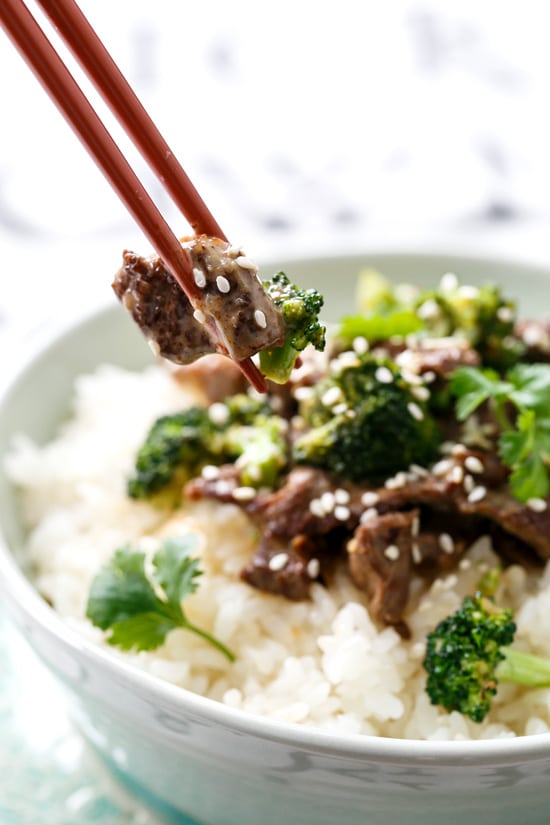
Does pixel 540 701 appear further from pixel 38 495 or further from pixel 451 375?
pixel 38 495

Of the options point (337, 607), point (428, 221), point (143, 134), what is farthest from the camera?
point (428, 221)

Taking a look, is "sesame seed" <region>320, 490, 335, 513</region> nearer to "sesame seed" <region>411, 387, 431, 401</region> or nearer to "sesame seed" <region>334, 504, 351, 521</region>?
"sesame seed" <region>334, 504, 351, 521</region>

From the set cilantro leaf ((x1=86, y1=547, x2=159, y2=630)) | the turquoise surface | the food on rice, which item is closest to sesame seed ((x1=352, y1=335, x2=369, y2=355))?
the food on rice

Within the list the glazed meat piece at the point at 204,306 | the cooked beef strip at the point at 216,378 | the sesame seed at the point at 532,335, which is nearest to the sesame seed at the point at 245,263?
the glazed meat piece at the point at 204,306

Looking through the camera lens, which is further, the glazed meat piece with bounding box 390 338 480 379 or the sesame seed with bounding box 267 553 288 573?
the glazed meat piece with bounding box 390 338 480 379

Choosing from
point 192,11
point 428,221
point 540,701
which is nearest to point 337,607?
point 540,701

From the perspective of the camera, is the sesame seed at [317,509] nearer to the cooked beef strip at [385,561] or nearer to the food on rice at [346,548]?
the food on rice at [346,548]

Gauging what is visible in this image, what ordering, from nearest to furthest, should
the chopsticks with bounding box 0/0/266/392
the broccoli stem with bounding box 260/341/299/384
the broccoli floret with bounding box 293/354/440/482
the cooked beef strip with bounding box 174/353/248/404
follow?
the chopsticks with bounding box 0/0/266/392, the broccoli stem with bounding box 260/341/299/384, the broccoli floret with bounding box 293/354/440/482, the cooked beef strip with bounding box 174/353/248/404
